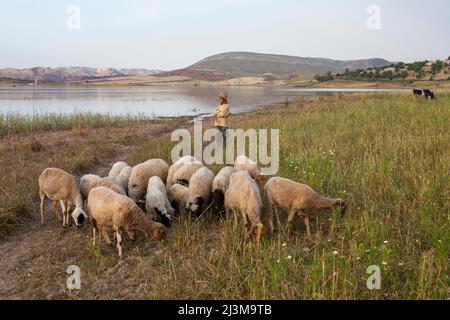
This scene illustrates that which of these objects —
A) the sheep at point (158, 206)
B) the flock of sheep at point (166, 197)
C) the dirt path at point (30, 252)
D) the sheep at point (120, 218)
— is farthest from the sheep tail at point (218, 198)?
the dirt path at point (30, 252)

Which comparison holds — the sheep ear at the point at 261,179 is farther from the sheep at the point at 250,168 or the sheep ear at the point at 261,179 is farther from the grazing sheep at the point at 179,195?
the grazing sheep at the point at 179,195

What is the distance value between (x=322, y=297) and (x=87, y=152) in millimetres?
11535

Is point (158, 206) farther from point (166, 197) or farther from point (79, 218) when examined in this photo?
point (79, 218)

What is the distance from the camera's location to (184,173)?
8188mm

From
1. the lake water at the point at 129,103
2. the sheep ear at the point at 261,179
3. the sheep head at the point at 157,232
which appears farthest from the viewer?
the lake water at the point at 129,103

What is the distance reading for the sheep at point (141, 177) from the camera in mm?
8109

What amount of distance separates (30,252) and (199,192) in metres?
3.09

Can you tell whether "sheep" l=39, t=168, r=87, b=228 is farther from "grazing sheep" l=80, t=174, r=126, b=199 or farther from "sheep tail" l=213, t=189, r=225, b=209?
"sheep tail" l=213, t=189, r=225, b=209

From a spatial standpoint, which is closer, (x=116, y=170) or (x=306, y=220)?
(x=306, y=220)

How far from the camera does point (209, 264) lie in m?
4.69

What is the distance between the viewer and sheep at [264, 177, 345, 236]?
227 inches

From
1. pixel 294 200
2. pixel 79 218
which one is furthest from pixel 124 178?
pixel 294 200

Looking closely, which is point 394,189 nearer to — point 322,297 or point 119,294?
point 322,297
